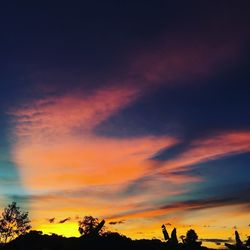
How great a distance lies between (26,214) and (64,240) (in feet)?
220

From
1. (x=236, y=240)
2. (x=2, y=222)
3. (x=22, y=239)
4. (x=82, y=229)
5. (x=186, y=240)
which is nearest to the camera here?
(x=236, y=240)

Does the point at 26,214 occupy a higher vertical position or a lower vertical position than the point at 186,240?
higher

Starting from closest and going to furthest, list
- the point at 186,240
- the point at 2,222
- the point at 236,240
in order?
the point at 236,240 < the point at 186,240 < the point at 2,222

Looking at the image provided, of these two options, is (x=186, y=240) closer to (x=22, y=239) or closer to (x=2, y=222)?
(x=22, y=239)

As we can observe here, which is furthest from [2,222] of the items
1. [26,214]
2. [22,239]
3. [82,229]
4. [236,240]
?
[236,240]

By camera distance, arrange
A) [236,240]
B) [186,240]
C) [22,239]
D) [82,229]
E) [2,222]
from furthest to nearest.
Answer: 1. [82,229]
2. [2,222]
3. [186,240]
4. [22,239]
5. [236,240]

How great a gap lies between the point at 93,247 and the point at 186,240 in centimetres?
984

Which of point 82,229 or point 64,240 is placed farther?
point 82,229

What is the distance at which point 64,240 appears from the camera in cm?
3028

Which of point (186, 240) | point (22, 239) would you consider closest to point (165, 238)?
point (186, 240)

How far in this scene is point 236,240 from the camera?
1135 inches

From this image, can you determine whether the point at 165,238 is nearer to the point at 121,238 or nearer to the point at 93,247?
the point at 121,238

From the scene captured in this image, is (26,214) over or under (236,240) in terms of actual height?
over

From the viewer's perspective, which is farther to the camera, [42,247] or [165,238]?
[165,238]
